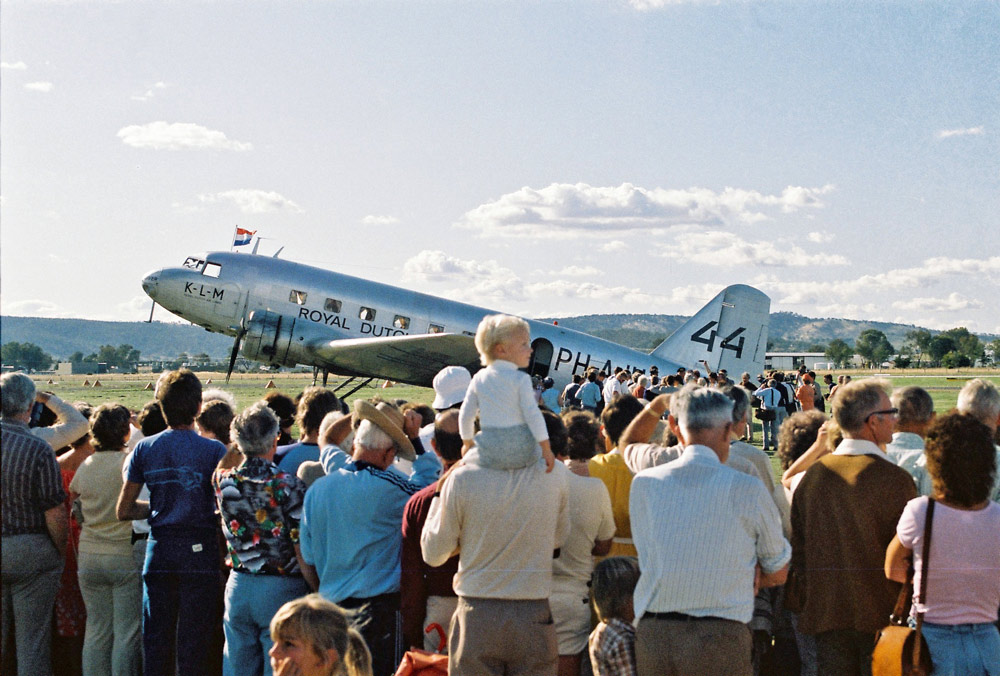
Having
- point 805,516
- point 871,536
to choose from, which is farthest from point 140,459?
point 871,536

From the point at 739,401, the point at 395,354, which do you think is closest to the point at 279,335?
the point at 395,354

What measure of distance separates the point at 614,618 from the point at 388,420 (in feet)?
5.04

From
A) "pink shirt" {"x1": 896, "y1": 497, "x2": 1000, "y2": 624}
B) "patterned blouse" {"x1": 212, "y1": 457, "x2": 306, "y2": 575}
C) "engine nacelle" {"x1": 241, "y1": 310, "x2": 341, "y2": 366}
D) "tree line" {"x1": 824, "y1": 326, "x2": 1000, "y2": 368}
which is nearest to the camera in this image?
"pink shirt" {"x1": 896, "y1": 497, "x2": 1000, "y2": 624}

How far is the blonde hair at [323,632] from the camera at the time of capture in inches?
114

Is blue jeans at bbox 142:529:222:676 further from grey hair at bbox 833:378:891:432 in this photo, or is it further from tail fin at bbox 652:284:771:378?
tail fin at bbox 652:284:771:378

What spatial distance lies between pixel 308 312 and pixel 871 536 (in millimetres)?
18277

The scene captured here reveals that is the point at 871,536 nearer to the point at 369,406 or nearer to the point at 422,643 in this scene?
the point at 422,643

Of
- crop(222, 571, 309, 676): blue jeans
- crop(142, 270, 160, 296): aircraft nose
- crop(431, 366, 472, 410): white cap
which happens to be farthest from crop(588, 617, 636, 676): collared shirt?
crop(142, 270, 160, 296): aircraft nose

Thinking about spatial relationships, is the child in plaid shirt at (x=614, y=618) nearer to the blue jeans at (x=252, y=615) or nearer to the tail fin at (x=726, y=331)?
the blue jeans at (x=252, y=615)

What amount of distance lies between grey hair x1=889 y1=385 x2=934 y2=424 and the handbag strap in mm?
1304

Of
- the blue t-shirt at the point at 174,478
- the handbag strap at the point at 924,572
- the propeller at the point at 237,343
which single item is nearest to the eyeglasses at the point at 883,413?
the handbag strap at the point at 924,572

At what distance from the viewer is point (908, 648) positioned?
3494mm

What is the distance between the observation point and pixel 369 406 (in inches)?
174

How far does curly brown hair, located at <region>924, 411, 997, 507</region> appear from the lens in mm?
3426
